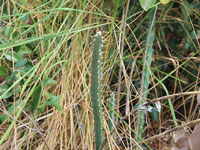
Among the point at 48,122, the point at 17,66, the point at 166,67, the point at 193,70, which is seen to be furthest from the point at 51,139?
the point at 193,70

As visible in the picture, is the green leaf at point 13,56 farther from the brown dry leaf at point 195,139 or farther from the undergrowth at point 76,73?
the brown dry leaf at point 195,139

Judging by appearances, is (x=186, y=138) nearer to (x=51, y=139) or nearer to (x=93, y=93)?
(x=93, y=93)

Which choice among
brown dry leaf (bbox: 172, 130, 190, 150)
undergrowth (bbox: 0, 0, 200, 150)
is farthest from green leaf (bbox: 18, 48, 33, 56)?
brown dry leaf (bbox: 172, 130, 190, 150)

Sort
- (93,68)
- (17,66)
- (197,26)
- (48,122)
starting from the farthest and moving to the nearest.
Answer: (197,26), (48,122), (17,66), (93,68)

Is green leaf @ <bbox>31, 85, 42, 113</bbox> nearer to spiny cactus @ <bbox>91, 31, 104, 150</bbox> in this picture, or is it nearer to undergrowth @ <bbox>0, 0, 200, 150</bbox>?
undergrowth @ <bbox>0, 0, 200, 150</bbox>

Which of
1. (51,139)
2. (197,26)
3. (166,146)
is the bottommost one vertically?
(166,146)

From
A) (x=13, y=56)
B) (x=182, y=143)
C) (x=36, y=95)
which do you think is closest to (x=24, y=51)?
(x=13, y=56)

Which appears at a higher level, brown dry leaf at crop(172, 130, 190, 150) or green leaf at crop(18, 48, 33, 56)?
green leaf at crop(18, 48, 33, 56)

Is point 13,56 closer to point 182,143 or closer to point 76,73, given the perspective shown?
point 76,73
